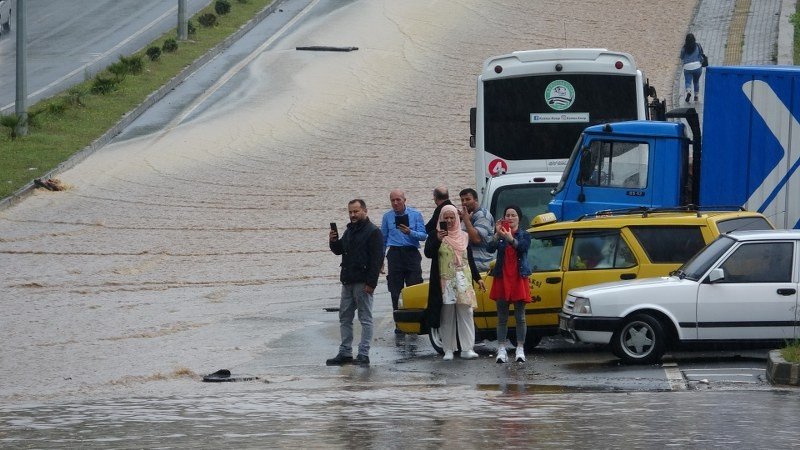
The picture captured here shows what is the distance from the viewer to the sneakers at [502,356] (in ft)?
47.9

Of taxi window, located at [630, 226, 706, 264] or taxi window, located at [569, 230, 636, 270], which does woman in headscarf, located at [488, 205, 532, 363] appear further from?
taxi window, located at [630, 226, 706, 264]

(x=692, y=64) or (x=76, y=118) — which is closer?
(x=692, y=64)

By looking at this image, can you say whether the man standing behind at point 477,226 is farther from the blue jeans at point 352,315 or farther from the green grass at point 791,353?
the green grass at point 791,353

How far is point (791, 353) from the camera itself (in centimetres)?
1292

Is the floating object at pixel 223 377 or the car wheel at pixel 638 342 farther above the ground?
the car wheel at pixel 638 342

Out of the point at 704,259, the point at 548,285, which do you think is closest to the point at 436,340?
the point at 548,285

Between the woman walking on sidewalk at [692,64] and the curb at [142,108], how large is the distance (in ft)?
43.0

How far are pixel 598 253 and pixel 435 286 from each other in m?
1.80

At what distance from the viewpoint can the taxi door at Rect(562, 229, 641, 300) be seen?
15.3 m

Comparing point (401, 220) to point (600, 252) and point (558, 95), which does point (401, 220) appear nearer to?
point (600, 252)

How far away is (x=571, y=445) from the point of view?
984 centimetres

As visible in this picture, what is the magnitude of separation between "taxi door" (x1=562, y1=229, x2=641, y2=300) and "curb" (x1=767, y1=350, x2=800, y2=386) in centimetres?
268

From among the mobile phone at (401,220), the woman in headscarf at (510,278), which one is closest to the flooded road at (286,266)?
the woman in headscarf at (510,278)

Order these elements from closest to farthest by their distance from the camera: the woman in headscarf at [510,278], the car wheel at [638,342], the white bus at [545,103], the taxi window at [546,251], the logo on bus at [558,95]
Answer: the car wheel at [638,342], the woman in headscarf at [510,278], the taxi window at [546,251], the white bus at [545,103], the logo on bus at [558,95]
